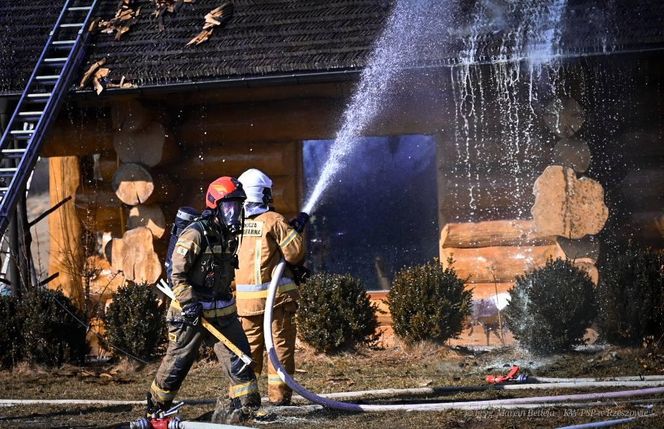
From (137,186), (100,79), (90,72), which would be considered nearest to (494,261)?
Answer: (137,186)

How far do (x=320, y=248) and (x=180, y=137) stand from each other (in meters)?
3.84

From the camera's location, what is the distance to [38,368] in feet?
36.7

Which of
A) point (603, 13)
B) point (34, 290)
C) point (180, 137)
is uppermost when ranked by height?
point (603, 13)

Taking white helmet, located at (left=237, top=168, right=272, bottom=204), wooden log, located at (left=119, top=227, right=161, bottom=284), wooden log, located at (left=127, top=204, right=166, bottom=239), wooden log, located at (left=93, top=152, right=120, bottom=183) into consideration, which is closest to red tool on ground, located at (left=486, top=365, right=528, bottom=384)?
white helmet, located at (left=237, top=168, right=272, bottom=204)

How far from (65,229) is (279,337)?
6977 millimetres

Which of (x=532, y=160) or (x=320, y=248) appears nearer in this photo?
(x=532, y=160)

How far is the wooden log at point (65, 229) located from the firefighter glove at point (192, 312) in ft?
23.4

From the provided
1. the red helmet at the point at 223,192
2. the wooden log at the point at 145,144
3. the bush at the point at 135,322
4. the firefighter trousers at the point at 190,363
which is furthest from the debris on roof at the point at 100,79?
the firefighter trousers at the point at 190,363

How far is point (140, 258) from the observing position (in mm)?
12523

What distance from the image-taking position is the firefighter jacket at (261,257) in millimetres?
8562

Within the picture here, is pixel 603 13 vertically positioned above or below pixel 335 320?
above

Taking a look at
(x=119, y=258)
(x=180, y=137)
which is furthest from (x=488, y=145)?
(x=119, y=258)

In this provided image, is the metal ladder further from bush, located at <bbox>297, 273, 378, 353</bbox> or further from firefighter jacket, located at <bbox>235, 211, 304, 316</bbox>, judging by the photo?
firefighter jacket, located at <bbox>235, 211, 304, 316</bbox>

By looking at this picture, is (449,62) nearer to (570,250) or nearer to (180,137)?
(570,250)
